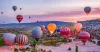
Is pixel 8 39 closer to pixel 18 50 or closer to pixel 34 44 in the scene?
pixel 18 50

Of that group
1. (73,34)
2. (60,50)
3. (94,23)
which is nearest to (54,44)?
(60,50)

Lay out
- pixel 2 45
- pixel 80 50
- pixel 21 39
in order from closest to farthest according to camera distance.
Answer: pixel 21 39 → pixel 80 50 → pixel 2 45

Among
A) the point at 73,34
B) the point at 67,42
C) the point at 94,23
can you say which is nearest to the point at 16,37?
the point at 67,42

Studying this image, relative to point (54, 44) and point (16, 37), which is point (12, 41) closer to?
point (16, 37)

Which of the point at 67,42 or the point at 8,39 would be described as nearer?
the point at 8,39

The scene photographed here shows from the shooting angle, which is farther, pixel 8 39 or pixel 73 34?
pixel 73 34

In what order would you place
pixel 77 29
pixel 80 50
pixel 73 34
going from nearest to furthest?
pixel 80 50 → pixel 77 29 → pixel 73 34

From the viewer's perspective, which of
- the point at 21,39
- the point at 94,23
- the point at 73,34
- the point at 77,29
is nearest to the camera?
the point at 21,39

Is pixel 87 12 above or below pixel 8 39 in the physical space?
above

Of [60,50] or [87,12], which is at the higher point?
[87,12]
